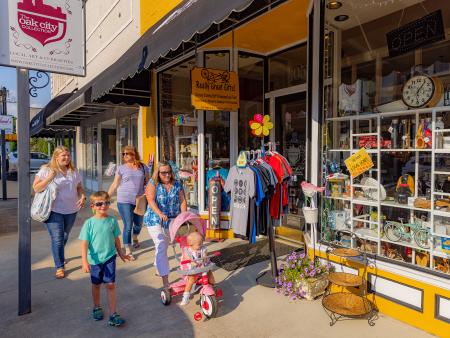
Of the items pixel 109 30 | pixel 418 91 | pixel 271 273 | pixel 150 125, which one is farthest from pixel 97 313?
pixel 109 30

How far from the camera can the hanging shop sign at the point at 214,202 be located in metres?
5.86

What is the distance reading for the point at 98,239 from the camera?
10.2 ft

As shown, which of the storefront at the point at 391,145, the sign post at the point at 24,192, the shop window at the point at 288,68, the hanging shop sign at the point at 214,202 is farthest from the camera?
the hanging shop sign at the point at 214,202

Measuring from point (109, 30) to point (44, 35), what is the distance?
22.6ft

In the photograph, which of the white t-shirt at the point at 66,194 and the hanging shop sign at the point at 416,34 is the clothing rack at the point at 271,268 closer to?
the hanging shop sign at the point at 416,34

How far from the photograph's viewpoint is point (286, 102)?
233 inches

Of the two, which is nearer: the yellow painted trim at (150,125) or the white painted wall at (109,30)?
the yellow painted trim at (150,125)

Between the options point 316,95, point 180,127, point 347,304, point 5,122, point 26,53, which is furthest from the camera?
point 5,122

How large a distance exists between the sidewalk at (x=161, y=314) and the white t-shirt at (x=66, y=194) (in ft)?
2.86

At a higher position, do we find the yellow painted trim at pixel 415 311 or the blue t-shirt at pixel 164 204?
the blue t-shirt at pixel 164 204

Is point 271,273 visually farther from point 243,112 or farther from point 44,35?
point 44,35

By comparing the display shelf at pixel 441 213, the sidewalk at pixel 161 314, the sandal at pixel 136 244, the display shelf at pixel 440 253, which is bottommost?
the sidewalk at pixel 161 314

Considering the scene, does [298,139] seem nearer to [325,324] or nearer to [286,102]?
[286,102]

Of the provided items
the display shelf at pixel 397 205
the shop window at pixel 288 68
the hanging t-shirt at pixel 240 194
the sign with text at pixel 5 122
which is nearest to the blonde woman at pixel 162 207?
the hanging t-shirt at pixel 240 194
